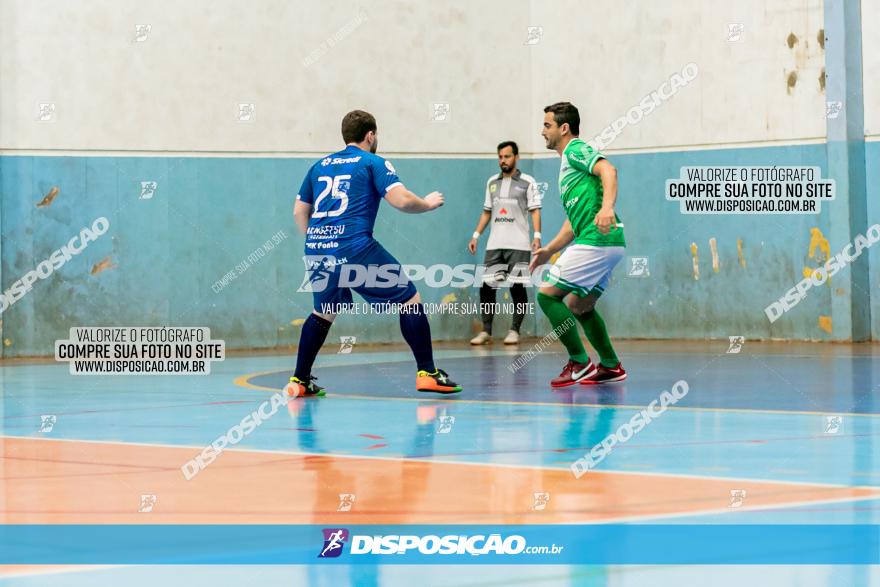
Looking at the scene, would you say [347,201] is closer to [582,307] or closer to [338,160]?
[338,160]

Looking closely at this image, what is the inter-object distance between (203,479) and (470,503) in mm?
1478

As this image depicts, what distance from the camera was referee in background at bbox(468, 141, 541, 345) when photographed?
1841cm

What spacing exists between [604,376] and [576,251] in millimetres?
1087

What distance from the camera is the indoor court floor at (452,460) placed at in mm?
5383

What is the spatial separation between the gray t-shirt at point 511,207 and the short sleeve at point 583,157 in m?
6.78

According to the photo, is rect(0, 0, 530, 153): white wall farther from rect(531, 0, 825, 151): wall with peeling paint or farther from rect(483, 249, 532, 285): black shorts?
rect(483, 249, 532, 285): black shorts

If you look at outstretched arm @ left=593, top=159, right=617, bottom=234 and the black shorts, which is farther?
the black shorts

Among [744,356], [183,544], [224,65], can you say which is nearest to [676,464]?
[183,544]

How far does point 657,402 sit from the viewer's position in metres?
10.2

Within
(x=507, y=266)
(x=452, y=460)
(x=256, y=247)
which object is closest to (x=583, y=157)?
(x=452, y=460)

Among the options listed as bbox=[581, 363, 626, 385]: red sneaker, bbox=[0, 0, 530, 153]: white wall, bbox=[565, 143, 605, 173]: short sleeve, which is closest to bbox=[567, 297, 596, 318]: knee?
bbox=[581, 363, 626, 385]: red sneaker

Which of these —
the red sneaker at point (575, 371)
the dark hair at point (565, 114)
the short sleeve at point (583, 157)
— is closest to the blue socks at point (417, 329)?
the red sneaker at point (575, 371)

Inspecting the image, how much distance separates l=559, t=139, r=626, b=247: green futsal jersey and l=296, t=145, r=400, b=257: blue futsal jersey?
1.47 metres

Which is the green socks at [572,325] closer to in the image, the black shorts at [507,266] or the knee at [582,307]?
the knee at [582,307]
